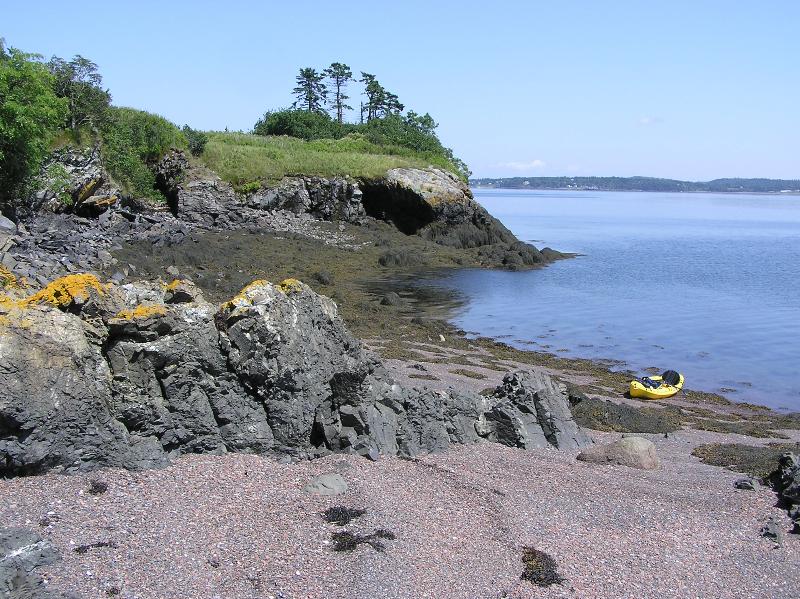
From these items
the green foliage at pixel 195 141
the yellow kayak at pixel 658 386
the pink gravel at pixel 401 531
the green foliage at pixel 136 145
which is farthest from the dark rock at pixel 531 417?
the green foliage at pixel 195 141

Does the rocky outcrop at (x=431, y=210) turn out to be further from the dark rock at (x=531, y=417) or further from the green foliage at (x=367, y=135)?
the dark rock at (x=531, y=417)

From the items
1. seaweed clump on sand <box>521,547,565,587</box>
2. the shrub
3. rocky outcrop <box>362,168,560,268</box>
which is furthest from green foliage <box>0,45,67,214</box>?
the shrub

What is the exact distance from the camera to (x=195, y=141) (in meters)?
56.6

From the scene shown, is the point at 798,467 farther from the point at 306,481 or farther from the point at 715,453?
the point at 306,481

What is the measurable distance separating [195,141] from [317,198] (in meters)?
10.5

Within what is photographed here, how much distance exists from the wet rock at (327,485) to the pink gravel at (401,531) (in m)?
0.18

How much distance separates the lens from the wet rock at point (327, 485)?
12.1 metres

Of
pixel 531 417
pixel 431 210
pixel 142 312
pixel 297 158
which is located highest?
pixel 297 158

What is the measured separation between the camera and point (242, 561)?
9891 millimetres

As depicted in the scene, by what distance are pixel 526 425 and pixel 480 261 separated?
1500 inches

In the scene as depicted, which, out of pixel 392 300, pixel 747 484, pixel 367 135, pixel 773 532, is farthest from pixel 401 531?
pixel 367 135

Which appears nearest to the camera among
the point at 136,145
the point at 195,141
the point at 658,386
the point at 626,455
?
the point at 626,455

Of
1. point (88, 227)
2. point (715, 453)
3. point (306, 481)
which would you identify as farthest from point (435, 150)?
point (306, 481)

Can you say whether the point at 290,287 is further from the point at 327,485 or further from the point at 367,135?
the point at 367,135
